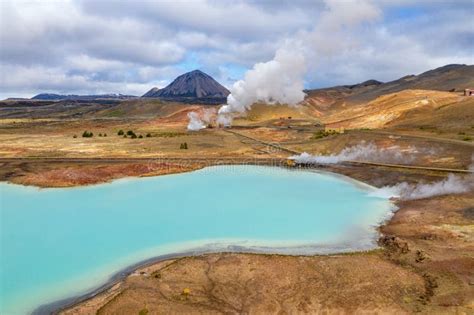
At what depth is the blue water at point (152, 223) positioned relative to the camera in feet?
65.8

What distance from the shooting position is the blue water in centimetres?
2005

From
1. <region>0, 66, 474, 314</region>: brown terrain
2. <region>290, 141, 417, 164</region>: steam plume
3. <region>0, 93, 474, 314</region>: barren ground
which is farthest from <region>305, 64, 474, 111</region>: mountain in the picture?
<region>0, 93, 474, 314</region>: barren ground

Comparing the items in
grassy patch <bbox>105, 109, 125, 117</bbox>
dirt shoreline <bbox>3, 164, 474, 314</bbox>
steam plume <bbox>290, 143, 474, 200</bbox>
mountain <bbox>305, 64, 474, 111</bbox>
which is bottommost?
dirt shoreline <bbox>3, 164, 474, 314</bbox>

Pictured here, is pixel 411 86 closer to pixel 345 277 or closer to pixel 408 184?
pixel 408 184

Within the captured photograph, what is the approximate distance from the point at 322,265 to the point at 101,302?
9504mm

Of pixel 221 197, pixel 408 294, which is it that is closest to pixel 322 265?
pixel 408 294

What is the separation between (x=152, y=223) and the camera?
2758cm

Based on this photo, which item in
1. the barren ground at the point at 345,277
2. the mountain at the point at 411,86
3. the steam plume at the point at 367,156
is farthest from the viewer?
the mountain at the point at 411,86

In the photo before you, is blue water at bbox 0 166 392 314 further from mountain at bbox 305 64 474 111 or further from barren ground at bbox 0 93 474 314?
mountain at bbox 305 64 474 111

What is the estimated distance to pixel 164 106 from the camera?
157500mm

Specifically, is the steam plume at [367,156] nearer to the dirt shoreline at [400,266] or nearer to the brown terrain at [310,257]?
the brown terrain at [310,257]

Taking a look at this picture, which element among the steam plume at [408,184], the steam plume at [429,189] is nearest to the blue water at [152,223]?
the steam plume at [429,189]

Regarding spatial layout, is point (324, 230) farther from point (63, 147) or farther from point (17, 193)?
point (63, 147)

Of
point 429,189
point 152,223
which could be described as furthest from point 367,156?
point 152,223
